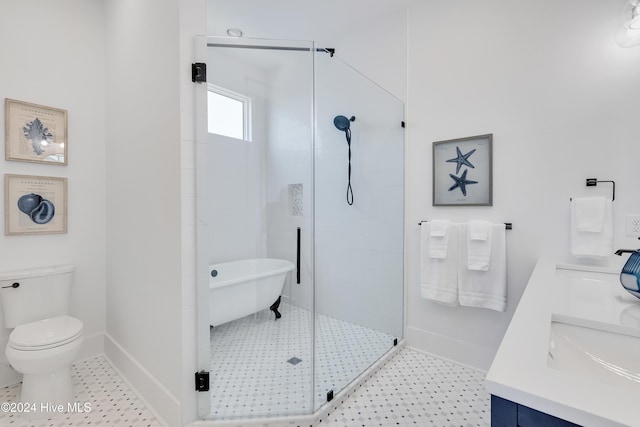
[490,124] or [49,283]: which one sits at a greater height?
[490,124]

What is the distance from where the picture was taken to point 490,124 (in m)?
1.99

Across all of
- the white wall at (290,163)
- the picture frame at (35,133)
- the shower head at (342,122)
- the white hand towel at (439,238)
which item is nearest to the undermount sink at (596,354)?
the white hand towel at (439,238)

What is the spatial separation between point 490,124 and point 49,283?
3193 millimetres

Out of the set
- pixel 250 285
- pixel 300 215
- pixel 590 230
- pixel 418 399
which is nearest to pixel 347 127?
pixel 300 215

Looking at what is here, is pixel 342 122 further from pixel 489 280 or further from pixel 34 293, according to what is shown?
pixel 34 293

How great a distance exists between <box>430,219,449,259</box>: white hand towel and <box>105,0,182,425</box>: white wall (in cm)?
168

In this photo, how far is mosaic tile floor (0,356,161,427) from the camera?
1559mm

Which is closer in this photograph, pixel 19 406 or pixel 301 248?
pixel 19 406

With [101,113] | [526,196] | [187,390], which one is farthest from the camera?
[101,113]

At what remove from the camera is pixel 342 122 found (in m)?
2.48

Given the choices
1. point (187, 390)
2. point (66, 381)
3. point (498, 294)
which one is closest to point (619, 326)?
point (498, 294)

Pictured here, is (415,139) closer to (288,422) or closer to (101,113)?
(288,422)

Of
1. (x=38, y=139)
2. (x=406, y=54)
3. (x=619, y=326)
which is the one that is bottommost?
(x=619, y=326)

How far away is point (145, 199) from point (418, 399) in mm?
2071
